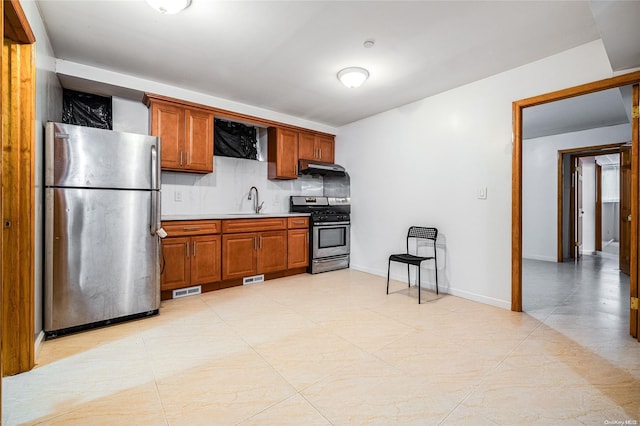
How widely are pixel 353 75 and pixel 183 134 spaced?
210cm

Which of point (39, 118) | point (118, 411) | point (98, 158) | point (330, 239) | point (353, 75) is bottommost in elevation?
point (118, 411)

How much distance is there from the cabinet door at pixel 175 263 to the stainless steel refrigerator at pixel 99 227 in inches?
19.7

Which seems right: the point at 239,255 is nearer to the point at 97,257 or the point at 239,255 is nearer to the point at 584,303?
the point at 97,257

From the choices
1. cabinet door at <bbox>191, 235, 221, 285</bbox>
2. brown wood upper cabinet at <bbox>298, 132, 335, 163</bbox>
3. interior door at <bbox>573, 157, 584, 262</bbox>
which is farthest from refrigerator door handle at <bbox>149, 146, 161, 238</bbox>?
interior door at <bbox>573, 157, 584, 262</bbox>

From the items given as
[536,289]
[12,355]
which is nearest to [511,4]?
[536,289]

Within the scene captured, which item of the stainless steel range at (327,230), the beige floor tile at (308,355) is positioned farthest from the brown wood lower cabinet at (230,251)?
the beige floor tile at (308,355)

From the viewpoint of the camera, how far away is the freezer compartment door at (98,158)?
2.30m

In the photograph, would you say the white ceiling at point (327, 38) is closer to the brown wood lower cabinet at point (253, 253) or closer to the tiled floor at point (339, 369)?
the brown wood lower cabinet at point (253, 253)

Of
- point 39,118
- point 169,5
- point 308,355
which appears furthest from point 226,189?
point 308,355

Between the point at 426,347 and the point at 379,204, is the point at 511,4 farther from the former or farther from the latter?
the point at 379,204

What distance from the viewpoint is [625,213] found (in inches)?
187

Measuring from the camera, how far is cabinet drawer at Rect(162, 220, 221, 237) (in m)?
3.30

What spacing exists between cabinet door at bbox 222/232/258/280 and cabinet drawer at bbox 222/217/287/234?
69 mm

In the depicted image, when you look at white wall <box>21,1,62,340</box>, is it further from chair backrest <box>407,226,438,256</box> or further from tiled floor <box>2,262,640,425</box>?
chair backrest <box>407,226,438,256</box>
